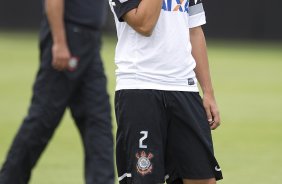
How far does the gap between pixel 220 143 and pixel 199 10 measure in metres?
5.45

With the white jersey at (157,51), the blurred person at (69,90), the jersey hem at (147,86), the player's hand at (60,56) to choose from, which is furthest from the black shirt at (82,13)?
the jersey hem at (147,86)

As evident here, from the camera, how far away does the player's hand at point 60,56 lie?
6.16 metres

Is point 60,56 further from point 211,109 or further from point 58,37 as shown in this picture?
point 211,109

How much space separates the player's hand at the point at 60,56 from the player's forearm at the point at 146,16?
25.5 inches

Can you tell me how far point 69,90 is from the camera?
Answer: 6336mm

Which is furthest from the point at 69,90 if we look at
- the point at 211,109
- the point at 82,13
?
the point at 211,109

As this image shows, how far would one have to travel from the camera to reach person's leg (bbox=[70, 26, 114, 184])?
21.0 ft

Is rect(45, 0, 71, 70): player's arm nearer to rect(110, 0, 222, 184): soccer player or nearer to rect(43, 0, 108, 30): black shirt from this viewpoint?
rect(43, 0, 108, 30): black shirt

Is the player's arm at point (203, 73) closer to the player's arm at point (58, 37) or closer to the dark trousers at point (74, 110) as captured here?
the dark trousers at point (74, 110)

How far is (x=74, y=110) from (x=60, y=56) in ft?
1.60

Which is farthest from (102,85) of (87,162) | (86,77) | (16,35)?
(16,35)

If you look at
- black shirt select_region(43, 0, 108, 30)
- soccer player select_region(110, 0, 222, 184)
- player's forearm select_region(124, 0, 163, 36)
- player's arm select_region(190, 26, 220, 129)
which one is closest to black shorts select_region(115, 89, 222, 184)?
soccer player select_region(110, 0, 222, 184)

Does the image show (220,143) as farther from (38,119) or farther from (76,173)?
(38,119)

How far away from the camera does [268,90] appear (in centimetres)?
1762
